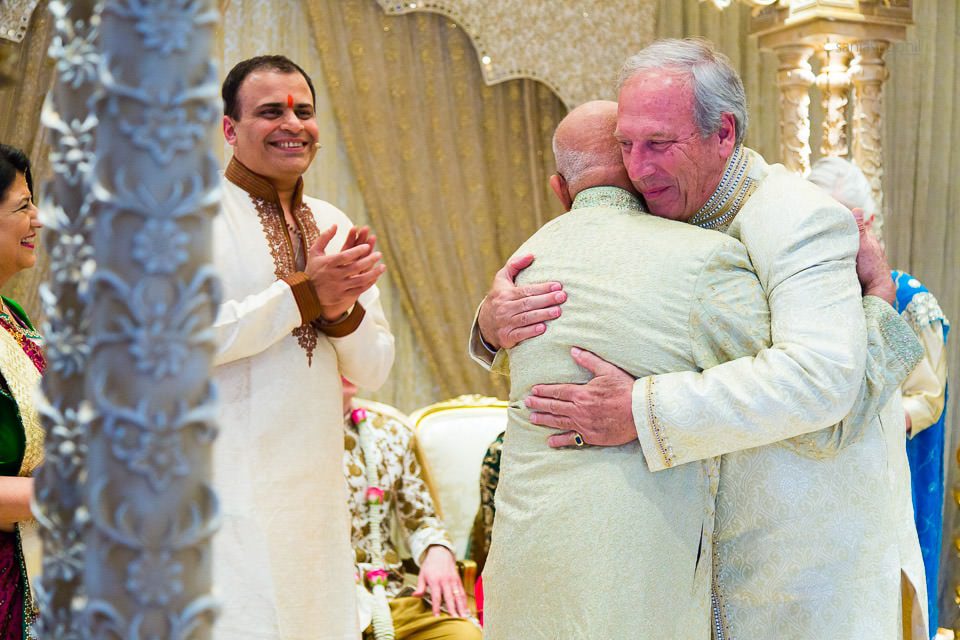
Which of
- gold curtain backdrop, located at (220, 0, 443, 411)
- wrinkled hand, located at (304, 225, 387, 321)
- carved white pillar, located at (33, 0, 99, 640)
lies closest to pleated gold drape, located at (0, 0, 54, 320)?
gold curtain backdrop, located at (220, 0, 443, 411)

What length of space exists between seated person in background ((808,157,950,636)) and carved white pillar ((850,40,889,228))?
85 cm

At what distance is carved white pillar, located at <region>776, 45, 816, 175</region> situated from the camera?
4.00m

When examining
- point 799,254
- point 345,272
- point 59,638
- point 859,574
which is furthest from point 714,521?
point 59,638

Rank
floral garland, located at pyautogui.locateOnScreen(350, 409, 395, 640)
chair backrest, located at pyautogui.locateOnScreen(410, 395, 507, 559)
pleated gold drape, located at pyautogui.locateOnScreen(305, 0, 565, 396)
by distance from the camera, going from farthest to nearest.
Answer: pleated gold drape, located at pyautogui.locateOnScreen(305, 0, 565, 396)
chair backrest, located at pyautogui.locateOnScreen(410, 395, 507, 559)
floral garland, located at pyautogui.locateOnScreen(350, 409, 395, 640)

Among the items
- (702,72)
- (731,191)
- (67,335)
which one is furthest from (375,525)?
(67,335)

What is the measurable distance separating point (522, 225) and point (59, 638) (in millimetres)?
4499

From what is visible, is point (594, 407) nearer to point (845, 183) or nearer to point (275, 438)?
point (275, 438)

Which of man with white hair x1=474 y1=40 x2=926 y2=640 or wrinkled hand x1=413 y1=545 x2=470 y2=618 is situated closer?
man with white hair x1=474 y1=40 x2=926 y2=640

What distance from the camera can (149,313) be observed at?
1.81ft

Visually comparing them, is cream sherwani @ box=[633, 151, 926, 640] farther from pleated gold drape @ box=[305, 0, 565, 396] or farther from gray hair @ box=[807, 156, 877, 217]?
pleated gold drape @ box=[305, 0, 565, 396]

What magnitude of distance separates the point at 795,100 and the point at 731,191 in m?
2.49

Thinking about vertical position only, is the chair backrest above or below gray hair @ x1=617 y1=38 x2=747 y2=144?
below

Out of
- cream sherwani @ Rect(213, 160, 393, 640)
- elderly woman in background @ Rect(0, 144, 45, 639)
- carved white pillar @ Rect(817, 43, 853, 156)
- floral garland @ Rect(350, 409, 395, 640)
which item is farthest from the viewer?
carved white pillar @ Rect(817, 43, 853, 156)

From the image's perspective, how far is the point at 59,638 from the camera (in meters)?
0.60
